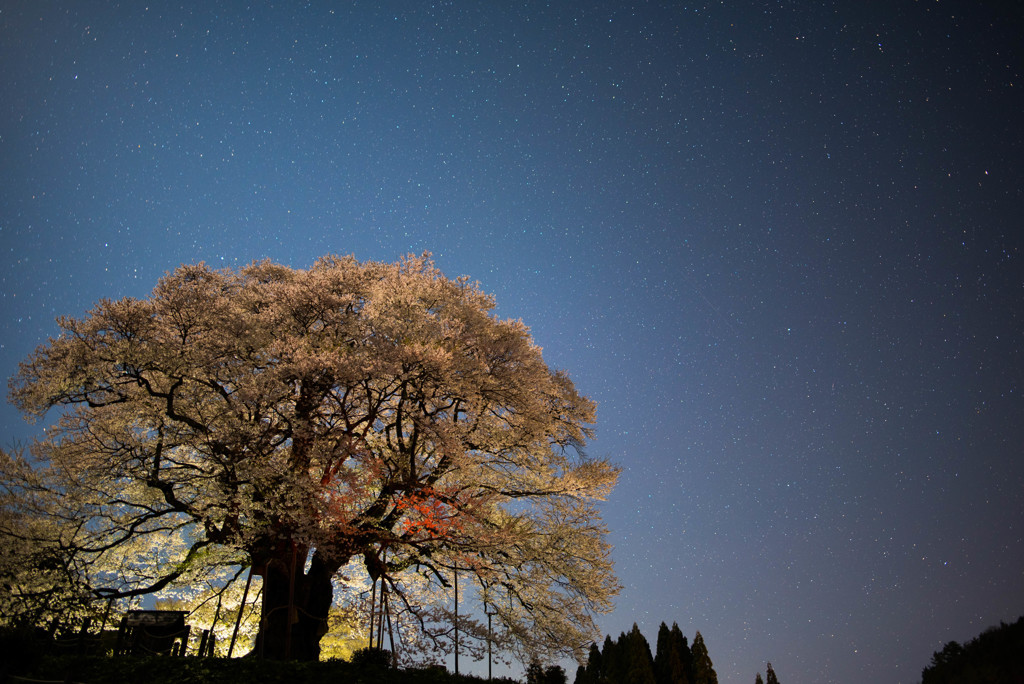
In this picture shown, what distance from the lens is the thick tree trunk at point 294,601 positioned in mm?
15398

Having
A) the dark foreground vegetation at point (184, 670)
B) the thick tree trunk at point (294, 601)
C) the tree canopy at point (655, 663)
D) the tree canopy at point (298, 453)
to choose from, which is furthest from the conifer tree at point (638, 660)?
the dark foreground vegetation at point (184, 670)

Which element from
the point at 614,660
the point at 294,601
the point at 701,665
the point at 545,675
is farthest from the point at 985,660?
the point at 614,660

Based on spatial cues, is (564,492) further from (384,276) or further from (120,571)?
(120,571)

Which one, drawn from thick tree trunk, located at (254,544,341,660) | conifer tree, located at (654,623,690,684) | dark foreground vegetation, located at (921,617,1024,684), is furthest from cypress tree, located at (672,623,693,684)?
dark foreground vegetation, located at (921,617,1024,684)

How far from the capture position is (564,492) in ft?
60.7

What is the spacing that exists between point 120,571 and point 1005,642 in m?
20.5

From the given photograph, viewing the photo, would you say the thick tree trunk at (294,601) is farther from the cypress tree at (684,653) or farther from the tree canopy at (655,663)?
the cypress tree at (684,653)

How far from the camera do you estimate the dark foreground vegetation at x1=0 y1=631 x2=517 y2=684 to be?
11.4 meters

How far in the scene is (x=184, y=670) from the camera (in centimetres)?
1237

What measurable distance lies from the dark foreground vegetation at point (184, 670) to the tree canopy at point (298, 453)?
83.2 inches

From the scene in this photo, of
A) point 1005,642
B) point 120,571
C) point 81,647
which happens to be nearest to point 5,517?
point 120,571

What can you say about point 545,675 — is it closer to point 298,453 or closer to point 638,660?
point 298,453

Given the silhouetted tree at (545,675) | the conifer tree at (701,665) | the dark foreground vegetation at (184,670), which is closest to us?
the dark foreground vegetation at (184,670)

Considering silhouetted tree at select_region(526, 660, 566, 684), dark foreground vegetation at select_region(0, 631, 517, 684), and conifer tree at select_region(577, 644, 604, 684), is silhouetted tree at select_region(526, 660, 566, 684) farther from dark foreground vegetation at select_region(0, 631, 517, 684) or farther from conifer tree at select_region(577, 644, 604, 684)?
conifer tree at select_region(577, 644, 604, 684)
